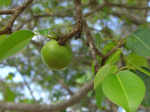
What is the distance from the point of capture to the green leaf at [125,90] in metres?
0.61

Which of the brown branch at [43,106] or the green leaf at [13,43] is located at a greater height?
the green leaf at [13,43]

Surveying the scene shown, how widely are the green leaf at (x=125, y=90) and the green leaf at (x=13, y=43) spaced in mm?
411

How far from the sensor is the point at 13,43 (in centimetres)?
82

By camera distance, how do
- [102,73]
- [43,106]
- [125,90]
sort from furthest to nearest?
[43,106] → [102,73] → [125,90]

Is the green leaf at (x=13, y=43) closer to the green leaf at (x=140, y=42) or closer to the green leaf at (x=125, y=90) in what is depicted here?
the green leaf at (x=125, y=90)

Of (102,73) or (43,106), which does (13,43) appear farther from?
(43,106)

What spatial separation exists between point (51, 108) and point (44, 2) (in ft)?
6.71

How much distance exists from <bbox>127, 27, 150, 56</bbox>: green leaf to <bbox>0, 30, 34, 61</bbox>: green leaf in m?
0.55

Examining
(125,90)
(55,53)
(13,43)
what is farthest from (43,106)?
(125,90)

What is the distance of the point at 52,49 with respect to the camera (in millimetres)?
1038

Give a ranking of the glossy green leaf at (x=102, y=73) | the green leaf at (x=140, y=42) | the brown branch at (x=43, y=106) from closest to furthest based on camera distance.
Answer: the glossy green leaf at (x=102, y=73) < the green leaf at (x=140, y=42) < the brown branch at (x=43, y=106)

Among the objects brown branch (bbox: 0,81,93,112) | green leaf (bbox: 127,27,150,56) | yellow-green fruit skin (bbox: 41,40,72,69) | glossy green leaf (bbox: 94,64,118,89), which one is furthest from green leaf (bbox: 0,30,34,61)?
brown branch (bbox: 0,81,93,112)

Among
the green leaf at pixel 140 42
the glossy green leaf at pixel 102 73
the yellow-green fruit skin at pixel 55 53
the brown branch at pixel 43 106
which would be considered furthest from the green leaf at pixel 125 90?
the brown branch at pixel 43 106

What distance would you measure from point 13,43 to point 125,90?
20.2 inches
